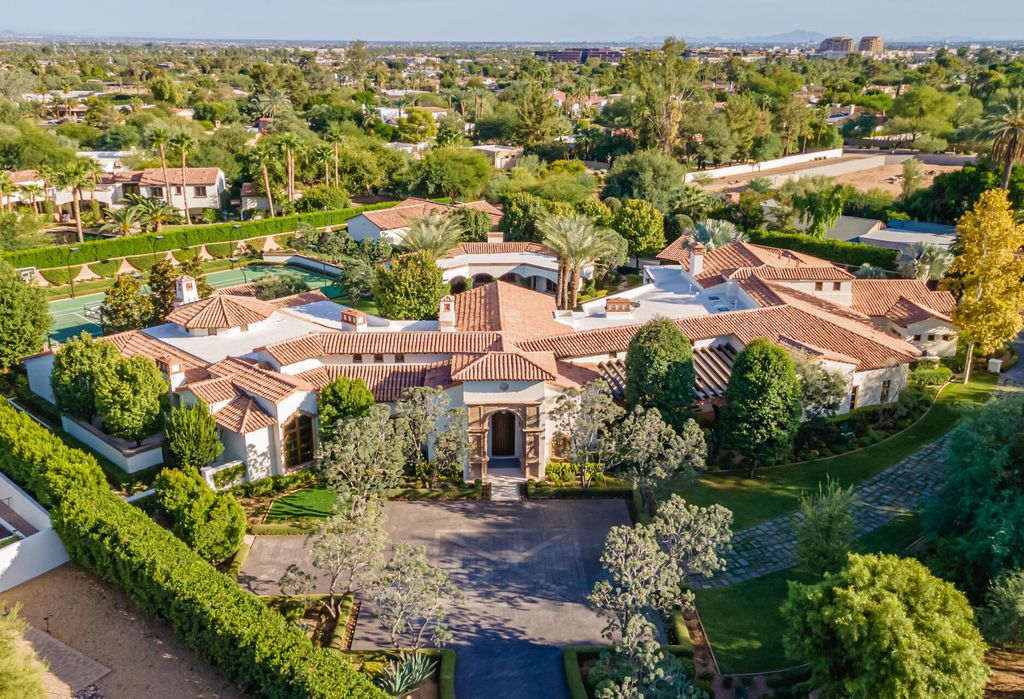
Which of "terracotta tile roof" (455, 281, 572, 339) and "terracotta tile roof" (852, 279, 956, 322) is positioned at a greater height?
"terracotta tile roof" (455, 281, 572, 339)

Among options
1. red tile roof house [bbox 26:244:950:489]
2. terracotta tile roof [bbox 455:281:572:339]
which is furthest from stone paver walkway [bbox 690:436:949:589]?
terracotta tile roof [bbox 455:281:572:339]

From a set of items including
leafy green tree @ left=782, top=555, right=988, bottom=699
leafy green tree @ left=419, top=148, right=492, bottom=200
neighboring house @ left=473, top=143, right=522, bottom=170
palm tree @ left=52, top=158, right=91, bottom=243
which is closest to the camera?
leafy green tree @ left=782, top=555, right=988, bottom=699

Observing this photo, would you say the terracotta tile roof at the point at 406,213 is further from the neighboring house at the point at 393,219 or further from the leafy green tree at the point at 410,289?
the leafy green tree at the point at 410,289

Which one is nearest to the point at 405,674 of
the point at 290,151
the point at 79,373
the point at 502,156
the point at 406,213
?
the point at 79,373

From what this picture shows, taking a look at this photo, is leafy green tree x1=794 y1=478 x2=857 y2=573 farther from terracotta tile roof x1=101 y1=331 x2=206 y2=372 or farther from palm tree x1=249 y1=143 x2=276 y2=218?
palm tree x1=249 y1=143 x2=276 y2=218

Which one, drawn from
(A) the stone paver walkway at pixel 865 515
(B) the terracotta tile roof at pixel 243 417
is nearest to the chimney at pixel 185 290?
(B) the terracotta tile roof at pixel 243 417

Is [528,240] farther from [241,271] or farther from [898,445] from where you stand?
[898,445]

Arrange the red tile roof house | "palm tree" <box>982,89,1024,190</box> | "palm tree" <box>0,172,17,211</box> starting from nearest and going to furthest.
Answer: the red tile roof house → "palm tree" <box>982,89,1024,190</box> → "palm tree" <box>0,172,17,211</box>
